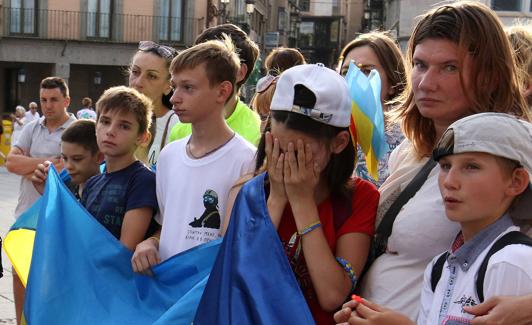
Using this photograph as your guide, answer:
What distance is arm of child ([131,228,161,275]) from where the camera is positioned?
3.48 meters

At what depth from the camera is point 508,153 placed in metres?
2.28

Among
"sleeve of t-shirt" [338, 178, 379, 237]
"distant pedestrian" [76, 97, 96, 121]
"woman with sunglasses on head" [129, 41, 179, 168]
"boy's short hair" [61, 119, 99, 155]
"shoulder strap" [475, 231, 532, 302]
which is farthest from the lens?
"distant pedestrian" [76, 97, 96, 121]

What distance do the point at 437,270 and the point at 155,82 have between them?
269cm

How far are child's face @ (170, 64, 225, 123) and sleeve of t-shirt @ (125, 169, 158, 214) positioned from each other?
1.58ft

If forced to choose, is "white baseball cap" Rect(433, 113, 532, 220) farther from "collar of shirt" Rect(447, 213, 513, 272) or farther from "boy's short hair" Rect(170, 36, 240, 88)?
"boy's short hair" Rect(170, 36, 240, 88)

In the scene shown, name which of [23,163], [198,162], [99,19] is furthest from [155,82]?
[99,19]

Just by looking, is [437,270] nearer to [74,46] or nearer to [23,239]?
[23,239]

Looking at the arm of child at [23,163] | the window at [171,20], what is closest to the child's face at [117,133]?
the arm of child at [23,163]

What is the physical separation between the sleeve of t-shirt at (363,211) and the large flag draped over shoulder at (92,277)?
69 centimetres

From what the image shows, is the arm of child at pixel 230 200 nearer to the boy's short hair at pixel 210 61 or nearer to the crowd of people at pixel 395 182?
the crowd of people at pixel 395 182

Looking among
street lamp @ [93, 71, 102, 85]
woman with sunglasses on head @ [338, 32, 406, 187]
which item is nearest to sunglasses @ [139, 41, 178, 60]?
woman with sunglasses on head @ [338, 32, 406, 187]

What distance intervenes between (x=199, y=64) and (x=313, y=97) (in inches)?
42.0

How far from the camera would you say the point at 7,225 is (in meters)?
10.7

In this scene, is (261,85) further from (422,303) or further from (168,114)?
(422,303)
